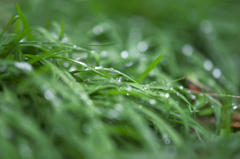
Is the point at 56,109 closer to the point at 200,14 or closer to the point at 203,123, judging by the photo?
the point at 203,123

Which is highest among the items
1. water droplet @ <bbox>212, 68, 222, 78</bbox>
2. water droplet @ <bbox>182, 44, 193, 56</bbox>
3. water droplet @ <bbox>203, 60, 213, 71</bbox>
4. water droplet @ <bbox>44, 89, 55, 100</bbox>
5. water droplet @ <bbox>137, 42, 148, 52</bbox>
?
water droplet @ <bbox>182, 44, 193, 56</bbox>

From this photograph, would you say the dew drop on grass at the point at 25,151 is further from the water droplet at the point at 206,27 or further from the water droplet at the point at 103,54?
the water droplet at the point at 206,27

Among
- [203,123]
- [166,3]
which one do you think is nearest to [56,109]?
[203,123]

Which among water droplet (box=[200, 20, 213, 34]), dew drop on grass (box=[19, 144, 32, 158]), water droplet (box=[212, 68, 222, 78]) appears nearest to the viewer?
dew drop on grass (box=[19, 144, 32, 158])

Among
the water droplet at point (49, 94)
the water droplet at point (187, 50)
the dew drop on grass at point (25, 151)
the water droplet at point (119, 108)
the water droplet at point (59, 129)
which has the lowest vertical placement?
the dew drop on grass at point (25, 151)

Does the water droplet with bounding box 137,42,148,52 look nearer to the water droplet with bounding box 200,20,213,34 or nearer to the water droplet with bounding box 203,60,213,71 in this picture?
the water droplet with bounding box 203,60,213,71

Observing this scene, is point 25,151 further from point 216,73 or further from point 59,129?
point 216,73

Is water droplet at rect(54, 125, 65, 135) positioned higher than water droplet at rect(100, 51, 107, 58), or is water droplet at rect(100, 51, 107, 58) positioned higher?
water droplet at rect(100, 51, 107, 58)

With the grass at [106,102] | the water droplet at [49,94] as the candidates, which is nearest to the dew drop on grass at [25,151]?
the grass at [106,102]

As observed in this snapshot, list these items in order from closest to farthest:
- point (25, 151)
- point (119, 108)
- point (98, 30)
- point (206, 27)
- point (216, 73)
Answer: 1. point (25, 151)
2. point (119, 108)
3. point (216, 73)
4. point (98, 30)
5. point (206, 27)

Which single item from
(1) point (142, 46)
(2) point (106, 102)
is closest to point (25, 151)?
(2) point (106, 102)

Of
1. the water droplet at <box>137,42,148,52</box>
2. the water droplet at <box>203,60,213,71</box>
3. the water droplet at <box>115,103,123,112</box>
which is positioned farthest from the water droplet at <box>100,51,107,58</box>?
the water droplet at <box>203,60,213,71</box>
